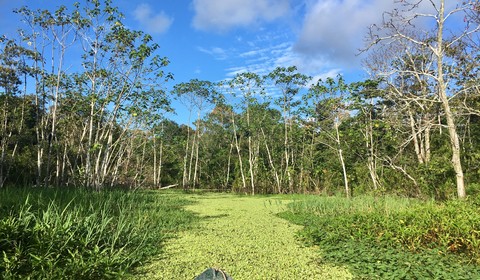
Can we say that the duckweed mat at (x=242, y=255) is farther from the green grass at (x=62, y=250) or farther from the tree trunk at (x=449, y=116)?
the tree trunk at (x=449, y=116)

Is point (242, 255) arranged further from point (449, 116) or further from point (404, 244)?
point (449, 116)

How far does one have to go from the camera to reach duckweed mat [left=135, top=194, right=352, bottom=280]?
245 centimetres

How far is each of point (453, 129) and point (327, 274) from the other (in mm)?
4778

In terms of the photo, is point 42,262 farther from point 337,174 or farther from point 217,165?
point 217,165

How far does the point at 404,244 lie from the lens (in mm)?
3045

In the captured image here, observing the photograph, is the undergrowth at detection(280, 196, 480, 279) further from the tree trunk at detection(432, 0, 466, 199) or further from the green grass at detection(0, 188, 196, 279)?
the tree trunk at detection(432, 0, 466, 199)

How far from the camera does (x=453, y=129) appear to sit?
5.82 meters

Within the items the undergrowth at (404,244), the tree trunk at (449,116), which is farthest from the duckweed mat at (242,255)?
the tree trunk at (449,116)

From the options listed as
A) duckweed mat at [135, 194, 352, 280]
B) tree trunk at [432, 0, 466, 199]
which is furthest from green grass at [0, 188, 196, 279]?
tree trunk at [432, 0, 466, 199]

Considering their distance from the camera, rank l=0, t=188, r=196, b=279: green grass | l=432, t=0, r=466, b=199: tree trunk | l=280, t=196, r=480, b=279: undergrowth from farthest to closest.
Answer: l=432, t=0, r=466, b=199: tree trunk, l=280, t=196, r=480, b=279: undergrowth, l=0, t=188, r=196, b=279: green grass

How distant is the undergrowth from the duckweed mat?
0.20 meters

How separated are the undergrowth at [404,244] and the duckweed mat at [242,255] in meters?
0.20

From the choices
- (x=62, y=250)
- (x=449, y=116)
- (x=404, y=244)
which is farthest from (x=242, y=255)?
(x=449, y=116)

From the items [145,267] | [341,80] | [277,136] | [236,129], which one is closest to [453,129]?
[341,80]
